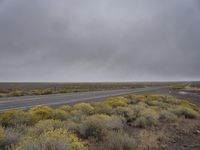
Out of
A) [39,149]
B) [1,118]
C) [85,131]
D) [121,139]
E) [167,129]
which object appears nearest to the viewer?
[39,149]

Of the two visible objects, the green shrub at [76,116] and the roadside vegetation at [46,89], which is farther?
the roadside vegetation at [46,89]

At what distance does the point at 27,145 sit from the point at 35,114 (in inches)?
195

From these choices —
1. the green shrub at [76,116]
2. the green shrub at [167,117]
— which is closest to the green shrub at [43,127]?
the green shrub at [76,116]

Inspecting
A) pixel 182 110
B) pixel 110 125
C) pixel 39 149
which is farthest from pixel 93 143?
pixel 182 110

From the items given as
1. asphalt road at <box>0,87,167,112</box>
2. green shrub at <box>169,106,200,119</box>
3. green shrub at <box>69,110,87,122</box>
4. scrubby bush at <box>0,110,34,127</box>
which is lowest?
green shrub at <box>169,106,200,119</box>

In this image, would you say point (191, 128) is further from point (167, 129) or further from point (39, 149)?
point (39, 149)

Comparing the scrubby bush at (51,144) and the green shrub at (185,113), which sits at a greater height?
the scrubby bush at (51,144)

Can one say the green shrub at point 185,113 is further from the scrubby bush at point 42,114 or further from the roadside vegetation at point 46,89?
the roadside vegetation at point 46,89

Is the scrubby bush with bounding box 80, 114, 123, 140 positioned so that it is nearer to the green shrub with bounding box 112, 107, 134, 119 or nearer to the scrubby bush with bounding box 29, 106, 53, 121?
the scrubby bush with bounding box 29, 106, 53, 121

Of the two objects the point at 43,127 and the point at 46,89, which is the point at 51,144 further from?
the point at 46,89

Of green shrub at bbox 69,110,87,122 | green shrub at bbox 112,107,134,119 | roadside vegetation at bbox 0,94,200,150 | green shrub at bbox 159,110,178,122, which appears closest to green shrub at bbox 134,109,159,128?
roadside vegetation at bbox 0,94,200,150

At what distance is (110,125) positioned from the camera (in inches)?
306

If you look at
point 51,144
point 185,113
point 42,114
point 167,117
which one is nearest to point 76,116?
point 42,114

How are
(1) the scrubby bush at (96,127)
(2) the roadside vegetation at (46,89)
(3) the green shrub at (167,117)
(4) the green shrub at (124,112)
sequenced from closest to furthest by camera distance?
(1) the scrubby bush at (96,127) < (4) the green shrub at (124,112) < (3) the green shrub at (167,117) < (2) the roadside vegetation at (46,89)
